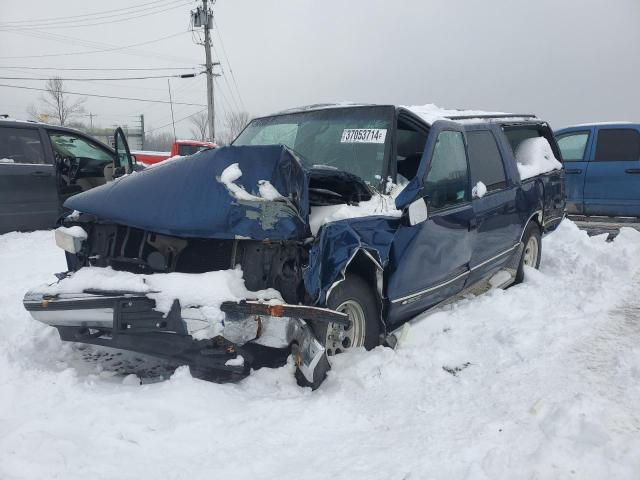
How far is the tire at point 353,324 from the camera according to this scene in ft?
9.75

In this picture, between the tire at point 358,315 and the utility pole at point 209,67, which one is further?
the utility pole at point 209,67

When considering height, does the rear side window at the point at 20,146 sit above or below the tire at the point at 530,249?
above

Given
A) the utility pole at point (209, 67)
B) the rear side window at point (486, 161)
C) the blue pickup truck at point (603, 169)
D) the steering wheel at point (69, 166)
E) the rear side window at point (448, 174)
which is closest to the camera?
the rear side window at point (448, 174)

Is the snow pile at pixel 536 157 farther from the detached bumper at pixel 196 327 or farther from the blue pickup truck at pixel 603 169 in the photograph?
the detached bumper at pixel 196 327

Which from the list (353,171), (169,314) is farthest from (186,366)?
(353,171)

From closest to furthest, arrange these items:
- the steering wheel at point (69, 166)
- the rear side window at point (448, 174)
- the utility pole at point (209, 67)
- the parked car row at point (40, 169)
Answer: the rear side window at point (448, 174) → the parked car row at point (40, 169) → the steering wheel at point (69, 166) → the utility pole at point (209, 67)

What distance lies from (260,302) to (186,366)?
26.1 inches

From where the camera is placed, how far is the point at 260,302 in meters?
2.72

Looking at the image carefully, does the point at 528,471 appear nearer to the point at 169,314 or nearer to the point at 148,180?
the point at 169,314

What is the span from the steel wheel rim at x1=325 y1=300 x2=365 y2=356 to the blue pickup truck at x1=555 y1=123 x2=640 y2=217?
7.24 meters

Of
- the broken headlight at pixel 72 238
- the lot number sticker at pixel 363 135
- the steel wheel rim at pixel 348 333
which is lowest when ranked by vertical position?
the steel wheel rim at pixel 348 333

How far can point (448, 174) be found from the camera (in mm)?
3904

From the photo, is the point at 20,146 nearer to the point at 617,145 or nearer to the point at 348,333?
the point at 348,333

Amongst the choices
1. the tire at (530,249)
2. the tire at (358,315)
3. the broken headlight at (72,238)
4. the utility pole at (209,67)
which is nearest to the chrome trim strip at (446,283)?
the tire at (358,315)
